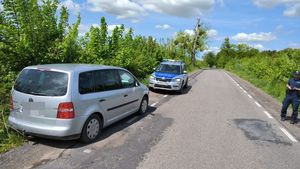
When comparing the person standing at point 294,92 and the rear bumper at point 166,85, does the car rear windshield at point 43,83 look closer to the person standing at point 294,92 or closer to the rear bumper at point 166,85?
Result: the person standing at point 294,92

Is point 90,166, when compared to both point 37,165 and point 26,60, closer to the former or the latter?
point 37,165

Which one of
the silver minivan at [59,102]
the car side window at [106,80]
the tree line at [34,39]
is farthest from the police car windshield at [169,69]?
the silver minivan at [59,102]

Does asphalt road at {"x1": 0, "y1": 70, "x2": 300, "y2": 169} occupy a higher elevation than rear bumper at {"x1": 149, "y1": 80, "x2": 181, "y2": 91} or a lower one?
lower

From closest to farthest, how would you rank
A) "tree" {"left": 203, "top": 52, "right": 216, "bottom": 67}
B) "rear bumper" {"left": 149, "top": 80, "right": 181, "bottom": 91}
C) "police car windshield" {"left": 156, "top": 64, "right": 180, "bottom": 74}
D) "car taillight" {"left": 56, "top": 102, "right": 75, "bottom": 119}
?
"car taillight" {"left": 56, "top": 102, "right": 75, "bottom": 119} → "rear bumper" {"left": 149, "top": 80, "right": 181, "bottom": 91} → "police car windshield" {"left": 156, "top": 64, "right": 180, "bottom": 74} → "tree" {"left": 203, "top": 52, "right": 216, "bottom": 67}

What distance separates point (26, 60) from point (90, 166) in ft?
17.3

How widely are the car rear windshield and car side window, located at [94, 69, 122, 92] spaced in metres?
0.99

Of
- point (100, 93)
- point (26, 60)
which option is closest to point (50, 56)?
point (26, 60)

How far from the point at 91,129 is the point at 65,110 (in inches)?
37.4

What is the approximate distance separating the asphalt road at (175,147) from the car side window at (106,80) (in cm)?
114

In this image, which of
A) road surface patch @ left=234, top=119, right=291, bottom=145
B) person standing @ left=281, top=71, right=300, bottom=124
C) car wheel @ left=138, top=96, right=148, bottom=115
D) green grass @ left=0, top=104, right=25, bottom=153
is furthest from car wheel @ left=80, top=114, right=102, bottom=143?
person standing @ left=281, top=71, right=300, bottom=124

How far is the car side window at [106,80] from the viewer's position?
6793 mm

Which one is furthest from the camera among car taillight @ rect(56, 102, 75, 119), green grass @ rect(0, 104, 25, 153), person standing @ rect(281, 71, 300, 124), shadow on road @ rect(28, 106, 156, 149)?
person standing @ rect(281, 71, 300, 124)

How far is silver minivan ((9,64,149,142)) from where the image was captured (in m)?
5.70

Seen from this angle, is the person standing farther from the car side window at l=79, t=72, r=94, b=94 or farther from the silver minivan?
the car side window at l=79, t=72, r=94, b=94
